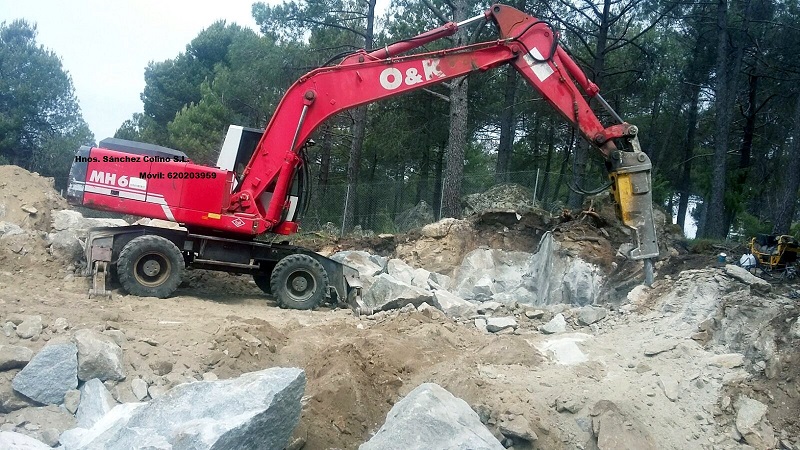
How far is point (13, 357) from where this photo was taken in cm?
529

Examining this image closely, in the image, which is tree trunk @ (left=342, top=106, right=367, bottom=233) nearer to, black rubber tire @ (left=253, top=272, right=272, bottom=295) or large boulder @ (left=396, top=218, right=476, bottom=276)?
large boulder @ (left=396, top=218, right=476, bottom=276)

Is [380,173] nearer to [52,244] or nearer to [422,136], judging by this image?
[422,136]

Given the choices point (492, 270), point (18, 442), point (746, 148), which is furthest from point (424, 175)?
point (18, 442)

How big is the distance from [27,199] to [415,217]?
30.2ft

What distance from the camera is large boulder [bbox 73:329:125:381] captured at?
17.6 feet

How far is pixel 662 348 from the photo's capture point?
245 inches

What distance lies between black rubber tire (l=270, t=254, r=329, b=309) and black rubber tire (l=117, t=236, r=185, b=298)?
1.21 metres

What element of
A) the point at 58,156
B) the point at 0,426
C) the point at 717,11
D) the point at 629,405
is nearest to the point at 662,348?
the point at 629,405

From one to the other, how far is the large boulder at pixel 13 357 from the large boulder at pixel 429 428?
9.45ft

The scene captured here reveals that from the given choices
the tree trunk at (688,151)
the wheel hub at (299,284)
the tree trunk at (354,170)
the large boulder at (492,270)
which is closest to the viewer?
the wheel hub at (299,284)

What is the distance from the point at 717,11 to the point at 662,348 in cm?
1443

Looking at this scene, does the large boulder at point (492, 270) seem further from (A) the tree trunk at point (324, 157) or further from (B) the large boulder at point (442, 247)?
(A) the tree trunk at point (324, 157)

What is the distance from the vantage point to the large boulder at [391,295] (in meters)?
8.36

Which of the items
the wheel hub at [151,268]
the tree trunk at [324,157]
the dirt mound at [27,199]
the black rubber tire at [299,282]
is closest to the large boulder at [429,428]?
the black rubber tire at [299,282]
